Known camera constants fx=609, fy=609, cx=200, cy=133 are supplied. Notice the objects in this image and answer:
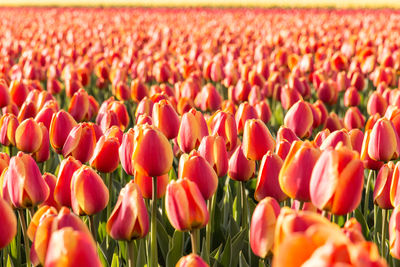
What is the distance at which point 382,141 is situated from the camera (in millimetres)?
2064

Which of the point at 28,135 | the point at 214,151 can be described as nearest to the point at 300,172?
the point at 214,151

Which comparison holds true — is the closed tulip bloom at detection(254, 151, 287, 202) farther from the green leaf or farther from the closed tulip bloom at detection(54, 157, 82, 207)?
A: the closed tulip bloom at detection(54, 157, 82, 207)

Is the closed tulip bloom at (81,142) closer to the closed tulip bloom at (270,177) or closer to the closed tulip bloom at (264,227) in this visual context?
the closed tulip bloom at (270,177)

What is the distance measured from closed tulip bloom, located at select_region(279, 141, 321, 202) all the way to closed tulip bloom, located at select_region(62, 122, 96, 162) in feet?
3.20

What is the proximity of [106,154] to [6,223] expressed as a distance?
731 mm

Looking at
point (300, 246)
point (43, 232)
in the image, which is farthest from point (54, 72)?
point (300, 246)

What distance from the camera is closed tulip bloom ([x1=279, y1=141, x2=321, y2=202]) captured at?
1504mm

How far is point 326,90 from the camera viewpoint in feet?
14.8

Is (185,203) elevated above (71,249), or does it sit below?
below

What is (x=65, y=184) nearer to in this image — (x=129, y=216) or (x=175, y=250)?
(x=129, y=216)

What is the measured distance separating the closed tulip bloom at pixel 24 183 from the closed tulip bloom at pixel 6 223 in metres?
0.32

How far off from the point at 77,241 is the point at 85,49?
7.04m

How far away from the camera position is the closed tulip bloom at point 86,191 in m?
1.69

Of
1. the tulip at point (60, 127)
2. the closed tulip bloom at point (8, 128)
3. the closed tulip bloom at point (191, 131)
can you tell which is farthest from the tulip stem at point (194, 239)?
the closed tulip bloom at point (8, 128)
